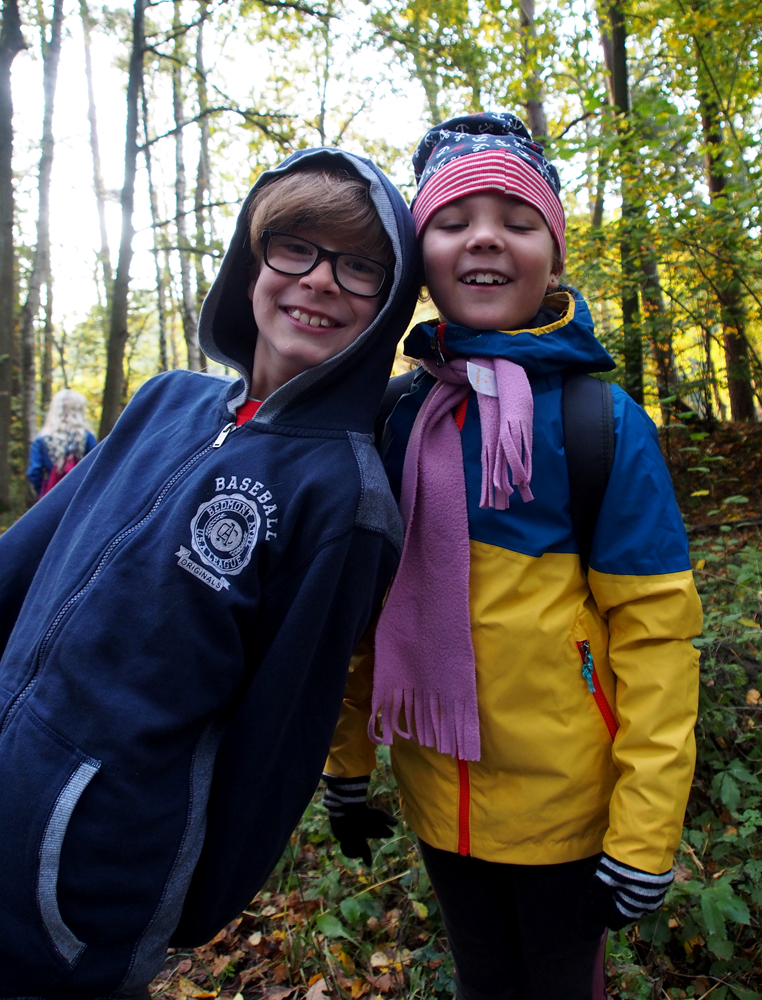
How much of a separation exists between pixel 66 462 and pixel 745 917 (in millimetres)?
7146

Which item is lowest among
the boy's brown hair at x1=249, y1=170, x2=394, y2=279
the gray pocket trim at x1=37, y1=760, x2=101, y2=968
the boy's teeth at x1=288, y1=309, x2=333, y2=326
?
the gray pocket trim at x1=37, y1=760, x2=101, y2=968

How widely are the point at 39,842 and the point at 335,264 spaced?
129 cm

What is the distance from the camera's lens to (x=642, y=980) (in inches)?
82.4

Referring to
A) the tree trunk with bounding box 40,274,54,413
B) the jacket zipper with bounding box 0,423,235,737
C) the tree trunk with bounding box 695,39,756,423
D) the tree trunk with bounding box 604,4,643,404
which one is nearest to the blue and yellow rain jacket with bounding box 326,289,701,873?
the jacket zipper with bounding box 0,423,235,737

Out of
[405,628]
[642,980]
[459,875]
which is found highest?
[405,628]

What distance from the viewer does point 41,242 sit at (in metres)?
12.4

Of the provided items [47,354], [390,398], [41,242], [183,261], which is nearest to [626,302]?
[390,398]

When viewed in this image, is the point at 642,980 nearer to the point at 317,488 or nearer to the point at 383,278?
the point at 317,488


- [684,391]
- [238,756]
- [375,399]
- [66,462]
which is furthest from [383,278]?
[66,462]

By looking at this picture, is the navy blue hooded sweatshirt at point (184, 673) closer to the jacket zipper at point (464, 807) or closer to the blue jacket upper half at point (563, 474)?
the blue jacket upper half at point (563, 474)

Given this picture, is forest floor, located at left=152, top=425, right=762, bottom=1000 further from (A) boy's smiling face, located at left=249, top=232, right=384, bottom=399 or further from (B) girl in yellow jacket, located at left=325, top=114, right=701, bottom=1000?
(A) boy's smiling face, located at left=249, top=232, right=384, bottom=399

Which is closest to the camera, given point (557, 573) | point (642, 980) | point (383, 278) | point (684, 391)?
point (557, 573)

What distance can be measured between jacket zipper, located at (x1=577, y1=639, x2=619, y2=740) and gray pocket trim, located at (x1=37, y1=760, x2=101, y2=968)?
3.39 ft

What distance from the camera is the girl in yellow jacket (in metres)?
1.39
